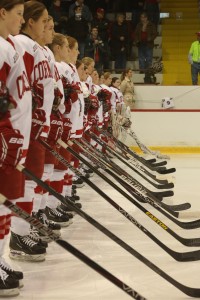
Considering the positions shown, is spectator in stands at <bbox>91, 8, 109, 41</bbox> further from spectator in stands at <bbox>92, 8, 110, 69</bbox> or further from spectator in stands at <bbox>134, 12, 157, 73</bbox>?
spectator in stands at <bbox>134, 12, 157, 73</bbox>

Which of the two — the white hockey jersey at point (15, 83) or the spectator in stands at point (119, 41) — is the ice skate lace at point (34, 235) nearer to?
the white hockey jersey at point (15, 83)

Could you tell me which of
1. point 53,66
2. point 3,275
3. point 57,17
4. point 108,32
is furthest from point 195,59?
point 3,275

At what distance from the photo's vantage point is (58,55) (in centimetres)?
494

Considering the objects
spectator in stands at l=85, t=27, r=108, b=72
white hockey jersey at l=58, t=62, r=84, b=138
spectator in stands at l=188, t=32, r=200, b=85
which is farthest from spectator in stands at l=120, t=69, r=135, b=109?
white hockey jersey at l=58, t=62, r=84, b=138

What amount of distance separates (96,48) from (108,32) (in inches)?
28.4

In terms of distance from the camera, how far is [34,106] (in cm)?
373

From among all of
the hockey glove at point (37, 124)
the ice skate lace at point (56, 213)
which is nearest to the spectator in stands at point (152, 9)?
the ice skate lace at point (56, 213)

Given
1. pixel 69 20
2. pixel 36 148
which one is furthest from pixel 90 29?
pixel 36 148

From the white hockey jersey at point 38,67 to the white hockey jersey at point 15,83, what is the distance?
49cm

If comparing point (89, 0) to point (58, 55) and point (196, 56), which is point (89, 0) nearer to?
point (196, 56)

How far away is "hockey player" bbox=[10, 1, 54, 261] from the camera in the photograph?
12.1 feet

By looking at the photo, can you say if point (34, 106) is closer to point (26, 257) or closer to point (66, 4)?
point (26, 257)

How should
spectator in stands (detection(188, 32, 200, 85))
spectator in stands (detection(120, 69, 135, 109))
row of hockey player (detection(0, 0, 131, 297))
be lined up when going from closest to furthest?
row of hockey player (detection(0, 0, 131, 297))
spectator in stands (detection(120, 69, 135, 109))
spectator in stands (detection(188, 32, 200, 85))

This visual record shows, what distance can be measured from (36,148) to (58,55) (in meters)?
1.23
